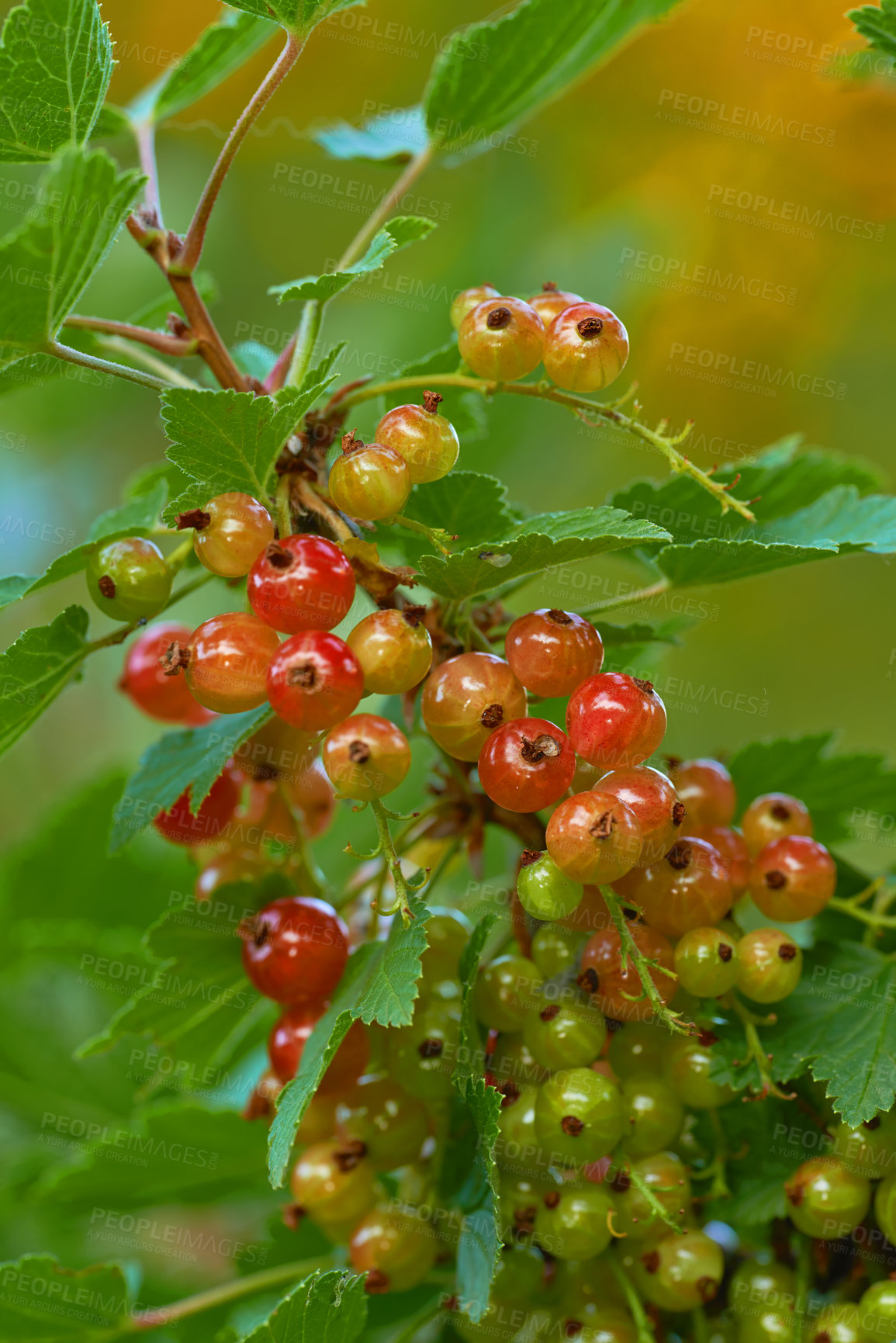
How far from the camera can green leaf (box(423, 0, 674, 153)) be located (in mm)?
703

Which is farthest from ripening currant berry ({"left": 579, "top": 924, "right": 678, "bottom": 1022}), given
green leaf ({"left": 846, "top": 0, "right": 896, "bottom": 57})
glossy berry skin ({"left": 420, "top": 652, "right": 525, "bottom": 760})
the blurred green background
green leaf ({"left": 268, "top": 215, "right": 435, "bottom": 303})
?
the blurred green background

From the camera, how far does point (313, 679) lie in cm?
48

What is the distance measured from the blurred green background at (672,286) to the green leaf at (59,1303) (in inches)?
31.7

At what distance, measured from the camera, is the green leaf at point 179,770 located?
617 millimetres

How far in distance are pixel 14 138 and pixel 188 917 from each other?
0.45 meters

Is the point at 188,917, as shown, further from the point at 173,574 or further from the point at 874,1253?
the point at 874,1253

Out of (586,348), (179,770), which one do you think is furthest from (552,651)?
(179,770)

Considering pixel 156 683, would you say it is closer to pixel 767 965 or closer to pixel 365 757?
pixel 365 757

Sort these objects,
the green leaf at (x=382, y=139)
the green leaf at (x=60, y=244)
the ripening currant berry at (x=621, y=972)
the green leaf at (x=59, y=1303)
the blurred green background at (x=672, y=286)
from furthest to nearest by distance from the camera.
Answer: the blurred green background at (x=672, y=286) < the green leaf at (x=382, y=139) < the green leaf at (x=59, y=1303) < the ripening currant berry at (x=621, y=972) < the green leaf at (x=60, y=244)

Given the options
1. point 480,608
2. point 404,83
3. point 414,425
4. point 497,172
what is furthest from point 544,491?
point 414,425

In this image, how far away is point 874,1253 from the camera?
0.58 m

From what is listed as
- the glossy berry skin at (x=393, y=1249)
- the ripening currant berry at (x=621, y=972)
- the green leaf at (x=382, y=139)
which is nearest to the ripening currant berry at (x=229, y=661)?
the ripening currant berry at (x=621, y=972)

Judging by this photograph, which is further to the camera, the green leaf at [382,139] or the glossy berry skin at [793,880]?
the green leaf at [382,139]

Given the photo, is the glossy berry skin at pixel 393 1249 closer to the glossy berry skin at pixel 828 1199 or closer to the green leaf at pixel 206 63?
the glossy berry skin at pixel 828 1199
